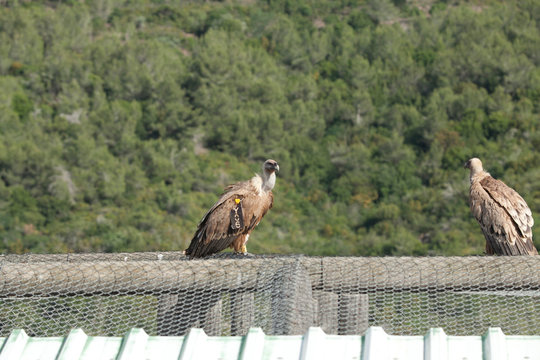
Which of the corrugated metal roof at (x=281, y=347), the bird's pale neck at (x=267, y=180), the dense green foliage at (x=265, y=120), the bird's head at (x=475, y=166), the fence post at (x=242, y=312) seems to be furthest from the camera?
the dense green foliage at (x=265, y=120)

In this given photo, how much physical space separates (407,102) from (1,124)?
23.3 meters

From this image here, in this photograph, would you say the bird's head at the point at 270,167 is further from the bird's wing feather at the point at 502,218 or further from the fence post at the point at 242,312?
the fence post at the point at 242,312

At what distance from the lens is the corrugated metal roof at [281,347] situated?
4309mm

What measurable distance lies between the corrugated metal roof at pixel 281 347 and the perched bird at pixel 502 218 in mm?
3897

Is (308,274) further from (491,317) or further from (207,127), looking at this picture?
(207,127)

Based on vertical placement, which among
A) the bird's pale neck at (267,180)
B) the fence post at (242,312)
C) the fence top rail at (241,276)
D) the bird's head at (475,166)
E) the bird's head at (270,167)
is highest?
the fence top rail at (241,276)

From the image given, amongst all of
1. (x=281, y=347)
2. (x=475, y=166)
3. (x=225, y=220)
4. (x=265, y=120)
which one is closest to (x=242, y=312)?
(x=281, y=347)

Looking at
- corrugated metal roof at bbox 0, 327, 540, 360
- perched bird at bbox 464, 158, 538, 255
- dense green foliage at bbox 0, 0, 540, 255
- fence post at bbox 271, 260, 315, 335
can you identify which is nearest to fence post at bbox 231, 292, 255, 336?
fence post at bbox 271, 260, 315, 335

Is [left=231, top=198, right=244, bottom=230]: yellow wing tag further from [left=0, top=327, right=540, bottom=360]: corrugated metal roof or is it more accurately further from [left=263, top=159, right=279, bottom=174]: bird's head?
[left=0, top=327, right=540, bottom=360]: corrugated metal roof

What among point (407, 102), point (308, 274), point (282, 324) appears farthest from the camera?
point (407, 102)

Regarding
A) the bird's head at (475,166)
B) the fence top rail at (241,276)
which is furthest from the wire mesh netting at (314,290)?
the bird's head at (475,166)

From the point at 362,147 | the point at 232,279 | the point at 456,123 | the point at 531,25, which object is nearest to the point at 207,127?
the point at 362,147

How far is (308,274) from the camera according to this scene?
553cm

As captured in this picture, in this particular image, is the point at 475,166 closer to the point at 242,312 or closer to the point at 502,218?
the point at 502,218
